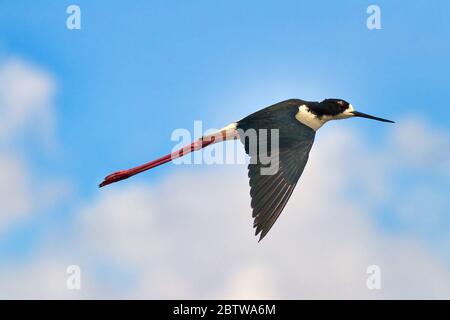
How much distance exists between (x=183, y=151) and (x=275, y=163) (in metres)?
1.94

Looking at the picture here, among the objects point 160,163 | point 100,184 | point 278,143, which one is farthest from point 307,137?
point 100,184

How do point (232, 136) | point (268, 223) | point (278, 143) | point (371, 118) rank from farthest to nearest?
point (371, 118) → point (232, 136) → point (278, 143) → point (268, 223)

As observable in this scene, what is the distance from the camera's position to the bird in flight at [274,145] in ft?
26.3

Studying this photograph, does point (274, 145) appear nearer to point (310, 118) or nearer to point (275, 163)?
point (275, 163)

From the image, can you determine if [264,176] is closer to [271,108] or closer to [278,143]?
[278,143]

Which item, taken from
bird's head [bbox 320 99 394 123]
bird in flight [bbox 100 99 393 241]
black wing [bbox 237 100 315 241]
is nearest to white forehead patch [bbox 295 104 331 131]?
bird in flight [bbox 100 99 393 241]

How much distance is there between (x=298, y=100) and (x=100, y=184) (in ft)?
9.85

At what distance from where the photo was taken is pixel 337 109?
34.2ft

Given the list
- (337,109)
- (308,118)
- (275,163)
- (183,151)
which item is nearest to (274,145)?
(275,163)

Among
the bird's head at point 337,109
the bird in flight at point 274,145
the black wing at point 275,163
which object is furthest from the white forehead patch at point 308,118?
the black wing at point 275,163

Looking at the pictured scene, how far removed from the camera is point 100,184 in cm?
1016

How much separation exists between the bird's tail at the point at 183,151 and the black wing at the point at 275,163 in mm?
270

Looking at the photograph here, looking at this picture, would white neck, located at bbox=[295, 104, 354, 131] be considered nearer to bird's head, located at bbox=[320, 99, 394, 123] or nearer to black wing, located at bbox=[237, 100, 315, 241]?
bird's head, located at bbox=[320, 99, 394, 123]

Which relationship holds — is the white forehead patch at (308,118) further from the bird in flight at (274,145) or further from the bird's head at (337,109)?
the bird's head at (337,109)
